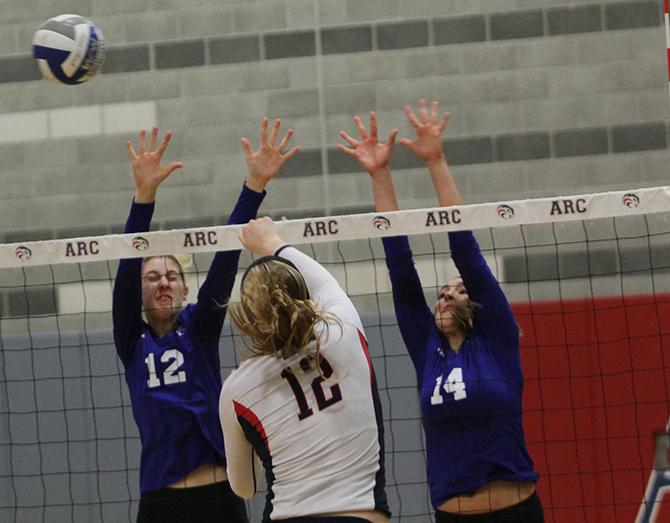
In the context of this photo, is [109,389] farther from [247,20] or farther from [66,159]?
[247,20]

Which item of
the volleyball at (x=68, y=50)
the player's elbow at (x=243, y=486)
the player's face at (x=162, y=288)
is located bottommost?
the player's elbow at (x=243, y=486)

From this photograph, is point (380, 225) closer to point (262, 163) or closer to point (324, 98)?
point (262, 163)

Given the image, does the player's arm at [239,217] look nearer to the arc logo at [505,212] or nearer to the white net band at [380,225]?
the white net band at [380,225]

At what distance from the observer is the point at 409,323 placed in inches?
188

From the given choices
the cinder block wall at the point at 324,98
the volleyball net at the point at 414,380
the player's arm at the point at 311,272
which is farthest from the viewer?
the cinder block wall at the point at 324,98

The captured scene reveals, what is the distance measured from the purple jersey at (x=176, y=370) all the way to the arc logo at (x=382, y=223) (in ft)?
1.66

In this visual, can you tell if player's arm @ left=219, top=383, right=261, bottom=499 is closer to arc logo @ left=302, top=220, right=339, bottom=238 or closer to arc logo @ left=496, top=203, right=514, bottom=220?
arc logo @ left=302, top=220, right=339, bottom=238

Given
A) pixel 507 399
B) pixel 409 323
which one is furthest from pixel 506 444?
pixel 409 323

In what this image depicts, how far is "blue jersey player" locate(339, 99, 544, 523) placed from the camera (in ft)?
14.5

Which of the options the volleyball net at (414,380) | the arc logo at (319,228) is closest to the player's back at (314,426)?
the arc logo at (319,228)

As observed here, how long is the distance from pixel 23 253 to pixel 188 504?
4.69ft

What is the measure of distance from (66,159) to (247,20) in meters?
1.71

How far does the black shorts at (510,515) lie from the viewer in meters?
4.39

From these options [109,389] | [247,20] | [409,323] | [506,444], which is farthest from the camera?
[247,20]
